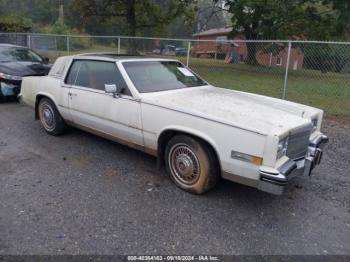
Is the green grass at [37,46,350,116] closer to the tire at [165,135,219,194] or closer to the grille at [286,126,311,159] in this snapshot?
the grille at [286,126,311,159]

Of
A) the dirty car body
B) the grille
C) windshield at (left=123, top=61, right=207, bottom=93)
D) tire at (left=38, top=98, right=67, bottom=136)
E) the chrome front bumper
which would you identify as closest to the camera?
the chrome front bumper

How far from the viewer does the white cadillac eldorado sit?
321 cm

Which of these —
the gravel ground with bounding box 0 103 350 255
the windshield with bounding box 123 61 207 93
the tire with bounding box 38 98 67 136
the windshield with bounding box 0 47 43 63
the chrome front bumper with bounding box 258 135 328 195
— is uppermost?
the windshield with bounding box 123 61 207 93

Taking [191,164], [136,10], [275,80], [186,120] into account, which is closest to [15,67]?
[186,120]

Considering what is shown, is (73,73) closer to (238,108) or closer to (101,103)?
(101,103)

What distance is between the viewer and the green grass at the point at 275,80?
1108 cm

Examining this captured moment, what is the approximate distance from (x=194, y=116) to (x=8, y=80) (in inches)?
249

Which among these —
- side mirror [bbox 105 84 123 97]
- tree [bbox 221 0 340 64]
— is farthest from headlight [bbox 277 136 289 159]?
tree [bbox 221 0 340 64]

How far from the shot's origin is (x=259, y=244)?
295 cm

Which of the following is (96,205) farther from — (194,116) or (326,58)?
(326,58)

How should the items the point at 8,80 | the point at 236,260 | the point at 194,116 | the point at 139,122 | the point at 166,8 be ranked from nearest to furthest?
the point at 236,260
the point at 194,116
the point at 139,122
the point at 8,80
the point at 166,8

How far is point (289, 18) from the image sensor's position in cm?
1788

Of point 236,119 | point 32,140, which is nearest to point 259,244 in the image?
point 236,119

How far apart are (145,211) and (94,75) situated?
250 cm
